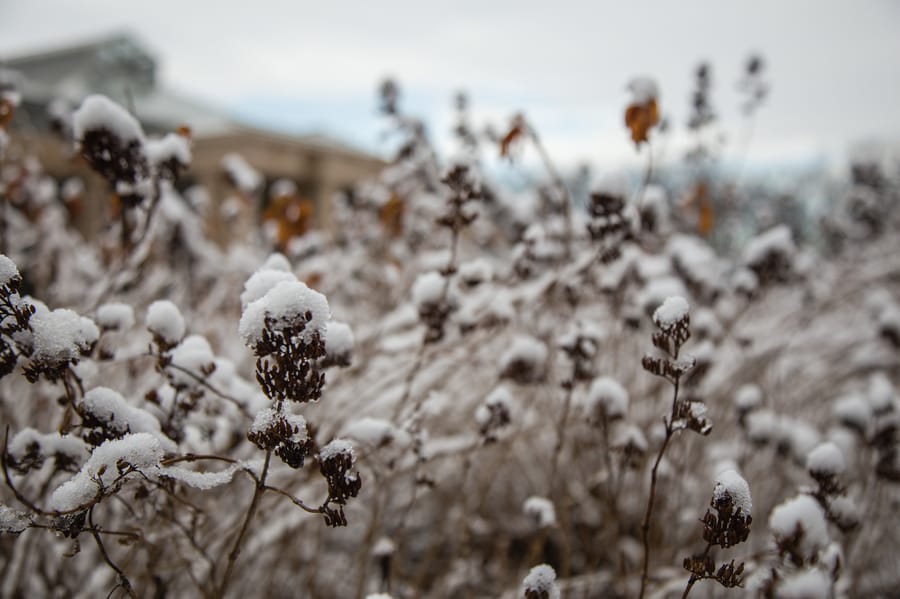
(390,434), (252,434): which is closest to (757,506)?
(390,434)

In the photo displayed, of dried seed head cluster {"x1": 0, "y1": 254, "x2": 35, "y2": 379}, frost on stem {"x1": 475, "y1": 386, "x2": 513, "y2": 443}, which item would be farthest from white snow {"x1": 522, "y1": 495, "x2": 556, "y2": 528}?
dried seed head cluster {"x1": 0, "y1": 254, "x2": 35, "y2": 379}

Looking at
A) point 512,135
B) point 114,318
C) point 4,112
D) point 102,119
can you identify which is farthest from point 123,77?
point 114,318

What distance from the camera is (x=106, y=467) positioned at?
0.94 m

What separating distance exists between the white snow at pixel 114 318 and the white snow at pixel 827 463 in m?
1.84

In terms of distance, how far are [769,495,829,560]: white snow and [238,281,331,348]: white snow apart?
1124mm

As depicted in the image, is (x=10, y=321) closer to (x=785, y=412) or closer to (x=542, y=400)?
(x=542, y=400)

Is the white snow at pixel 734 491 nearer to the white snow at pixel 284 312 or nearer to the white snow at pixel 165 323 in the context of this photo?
the white snow at pixel 284 312

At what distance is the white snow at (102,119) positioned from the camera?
1.49 metres

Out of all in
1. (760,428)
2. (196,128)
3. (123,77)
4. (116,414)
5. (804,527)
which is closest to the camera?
(116,414)

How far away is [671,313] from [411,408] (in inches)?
39.8

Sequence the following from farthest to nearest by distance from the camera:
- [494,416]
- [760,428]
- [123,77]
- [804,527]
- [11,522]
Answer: [123,77]
[760,428]
[494,416]
[804,527]
[11,522]

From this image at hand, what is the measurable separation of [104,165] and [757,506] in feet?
12.6

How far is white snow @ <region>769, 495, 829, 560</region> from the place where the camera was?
4.03 ft

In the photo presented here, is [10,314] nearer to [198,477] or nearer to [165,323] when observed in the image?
[165,323]
